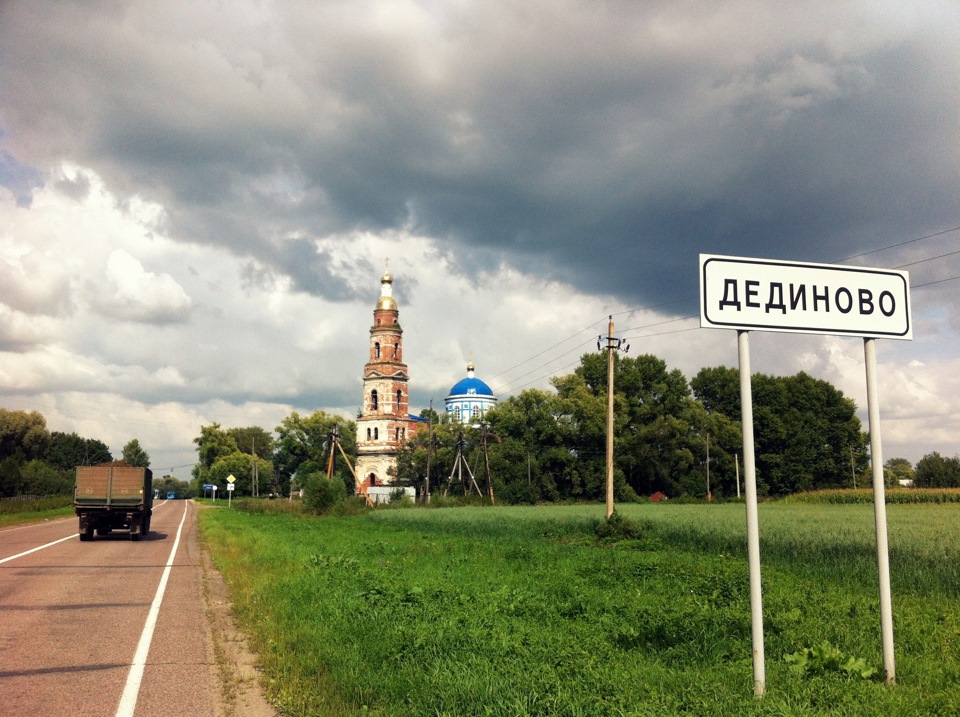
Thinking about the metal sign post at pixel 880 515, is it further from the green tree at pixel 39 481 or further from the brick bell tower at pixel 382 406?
the brick bell tower at pixel 382 406

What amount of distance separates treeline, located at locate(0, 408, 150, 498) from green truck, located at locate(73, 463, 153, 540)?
4189 centimetres

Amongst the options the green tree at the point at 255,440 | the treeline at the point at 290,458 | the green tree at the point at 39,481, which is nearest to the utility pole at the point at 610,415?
the green tree at the point at 39,481

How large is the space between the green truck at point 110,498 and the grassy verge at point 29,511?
1811 cm

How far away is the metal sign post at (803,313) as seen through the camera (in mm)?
5957

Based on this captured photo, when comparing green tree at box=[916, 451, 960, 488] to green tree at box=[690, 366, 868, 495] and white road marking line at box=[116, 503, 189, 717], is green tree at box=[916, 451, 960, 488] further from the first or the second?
white road marking line at box=[116, 503, 189, 717]

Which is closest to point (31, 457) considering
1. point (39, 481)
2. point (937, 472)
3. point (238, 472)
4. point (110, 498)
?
point (39, 481)

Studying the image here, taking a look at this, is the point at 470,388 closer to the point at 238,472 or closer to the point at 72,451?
the point at 238,472

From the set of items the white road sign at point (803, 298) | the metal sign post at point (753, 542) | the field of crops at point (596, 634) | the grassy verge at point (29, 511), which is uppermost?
the white road sign at point (803, 298)

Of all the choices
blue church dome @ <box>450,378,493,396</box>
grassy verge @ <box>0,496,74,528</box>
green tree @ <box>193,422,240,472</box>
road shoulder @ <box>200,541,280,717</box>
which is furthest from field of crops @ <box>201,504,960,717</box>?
green tree @ <box>193,422,240,472</box>

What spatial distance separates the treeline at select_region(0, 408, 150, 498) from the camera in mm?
62969

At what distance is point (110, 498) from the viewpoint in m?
26.8

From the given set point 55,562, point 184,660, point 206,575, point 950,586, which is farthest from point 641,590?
point 55,562

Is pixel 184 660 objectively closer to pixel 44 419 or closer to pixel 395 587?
pixel 395 587

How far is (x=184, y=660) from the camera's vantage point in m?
8.61
